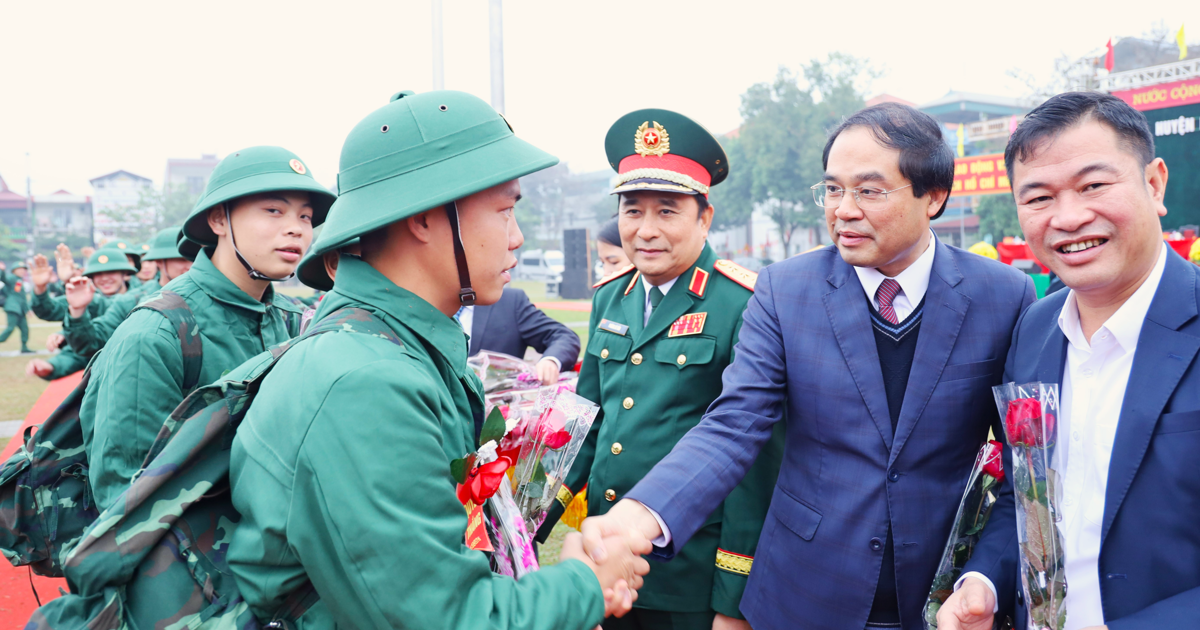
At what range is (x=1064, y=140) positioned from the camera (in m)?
1.77

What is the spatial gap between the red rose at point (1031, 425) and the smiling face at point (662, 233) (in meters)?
1.49

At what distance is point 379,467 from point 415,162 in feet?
2.18

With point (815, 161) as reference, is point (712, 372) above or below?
below

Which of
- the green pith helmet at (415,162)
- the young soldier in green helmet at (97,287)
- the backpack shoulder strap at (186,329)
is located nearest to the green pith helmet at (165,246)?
the young soldier in green helmet at (97,287)

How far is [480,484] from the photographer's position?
1.62 metres

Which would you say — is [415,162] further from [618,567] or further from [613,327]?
[613,327]

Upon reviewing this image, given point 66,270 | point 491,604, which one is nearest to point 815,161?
point 66,270

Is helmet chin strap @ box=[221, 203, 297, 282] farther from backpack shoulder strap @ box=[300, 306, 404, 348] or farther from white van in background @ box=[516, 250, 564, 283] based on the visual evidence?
white van in background @ box=[516, 250, 564, 283]

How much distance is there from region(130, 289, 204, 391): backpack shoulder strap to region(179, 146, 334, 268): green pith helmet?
1.42 ft

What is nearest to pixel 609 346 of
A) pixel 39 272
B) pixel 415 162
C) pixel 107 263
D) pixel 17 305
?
pixel 415 162

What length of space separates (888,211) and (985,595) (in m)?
1.08

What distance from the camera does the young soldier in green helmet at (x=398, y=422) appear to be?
130 cm

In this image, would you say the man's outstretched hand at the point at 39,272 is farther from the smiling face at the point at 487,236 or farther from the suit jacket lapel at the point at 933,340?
the suit jacket lapel at the point at 933,340

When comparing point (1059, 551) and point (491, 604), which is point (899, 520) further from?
point (491, 604)
